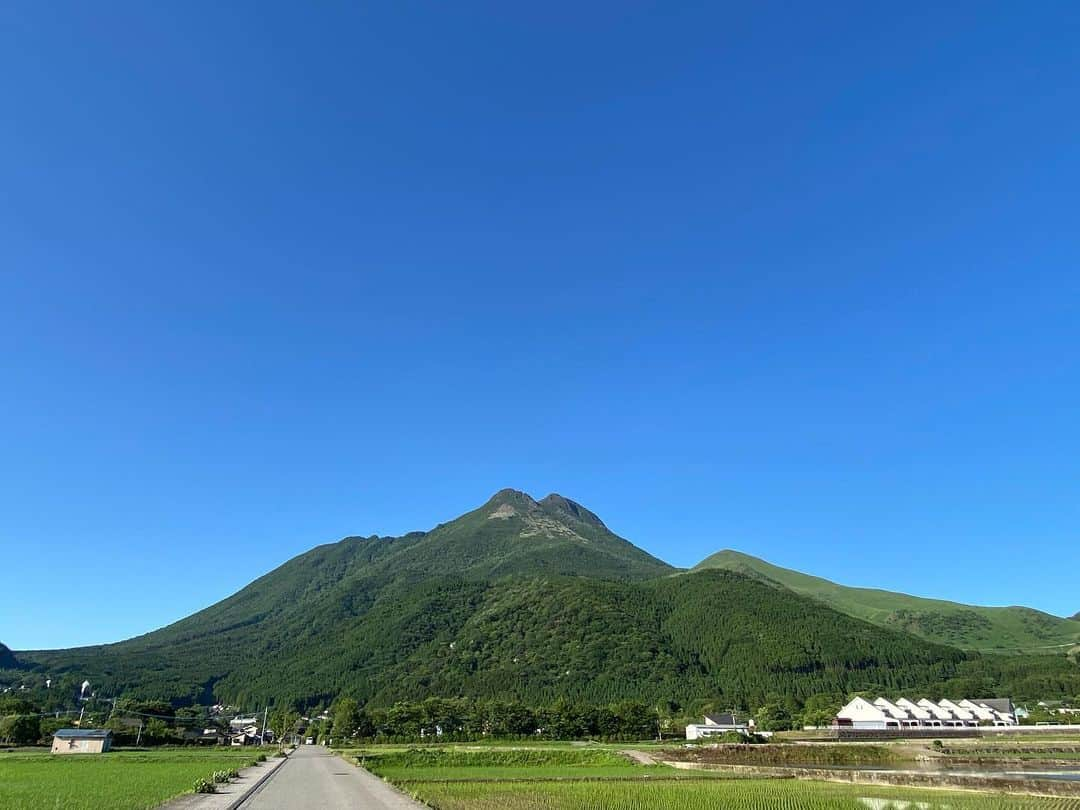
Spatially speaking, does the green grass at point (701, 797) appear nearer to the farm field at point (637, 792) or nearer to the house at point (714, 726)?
the farm field at point (637, 792)

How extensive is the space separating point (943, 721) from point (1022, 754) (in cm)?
7361

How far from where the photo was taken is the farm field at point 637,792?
31047 millimetres

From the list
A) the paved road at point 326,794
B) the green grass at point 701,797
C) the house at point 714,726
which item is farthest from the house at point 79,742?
the house at point 714,726

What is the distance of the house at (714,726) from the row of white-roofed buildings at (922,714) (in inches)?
633

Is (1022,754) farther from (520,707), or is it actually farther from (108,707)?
(108,707)

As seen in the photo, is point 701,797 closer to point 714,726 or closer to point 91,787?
point 91,787

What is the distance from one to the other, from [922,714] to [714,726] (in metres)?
45.7

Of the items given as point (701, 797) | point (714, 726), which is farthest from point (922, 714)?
point (701, 797)

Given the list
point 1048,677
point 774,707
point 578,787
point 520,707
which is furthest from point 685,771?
point 1048,677

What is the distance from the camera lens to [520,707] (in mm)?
113938

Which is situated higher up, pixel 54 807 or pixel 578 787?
pixel 54 807

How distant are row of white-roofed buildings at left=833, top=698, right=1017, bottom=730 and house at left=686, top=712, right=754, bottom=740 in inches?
633

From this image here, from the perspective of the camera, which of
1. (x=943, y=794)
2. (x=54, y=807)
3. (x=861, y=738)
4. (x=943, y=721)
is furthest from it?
(x=943, y=721)

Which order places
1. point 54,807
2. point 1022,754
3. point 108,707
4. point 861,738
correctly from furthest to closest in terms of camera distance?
1. point 108,707
2. point 861,738
3. point 1022,754
4. point 54,807
